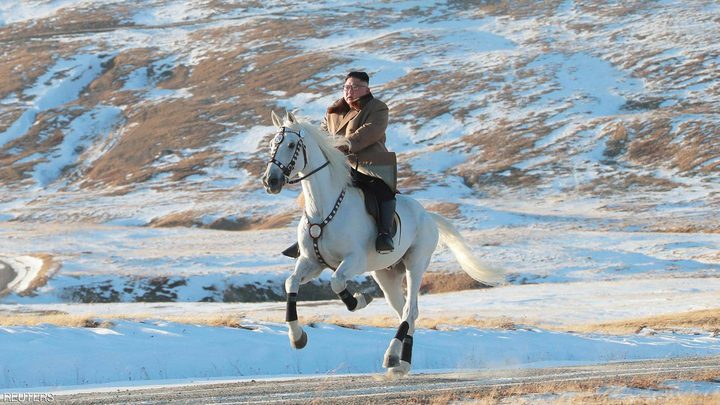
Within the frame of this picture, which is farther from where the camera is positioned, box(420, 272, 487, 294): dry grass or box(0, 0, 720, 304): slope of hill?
box(0, 0, 720, 304): slope of hill

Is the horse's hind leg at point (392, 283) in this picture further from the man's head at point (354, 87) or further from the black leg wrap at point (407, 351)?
the man's head at point (354, 87)

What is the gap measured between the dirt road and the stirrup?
6.23 feet

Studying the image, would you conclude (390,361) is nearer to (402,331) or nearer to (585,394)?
(402,331)

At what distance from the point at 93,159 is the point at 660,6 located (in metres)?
91.2

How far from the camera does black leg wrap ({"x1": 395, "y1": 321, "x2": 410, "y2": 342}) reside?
14.8 meters

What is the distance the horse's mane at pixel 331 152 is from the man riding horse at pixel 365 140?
1.34 ft

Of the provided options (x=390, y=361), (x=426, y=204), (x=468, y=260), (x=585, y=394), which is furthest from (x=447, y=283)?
(x=585, y=394)

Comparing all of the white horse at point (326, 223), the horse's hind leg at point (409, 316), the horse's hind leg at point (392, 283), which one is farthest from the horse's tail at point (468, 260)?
the white horse at point (326, 223)

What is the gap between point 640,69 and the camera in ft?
425

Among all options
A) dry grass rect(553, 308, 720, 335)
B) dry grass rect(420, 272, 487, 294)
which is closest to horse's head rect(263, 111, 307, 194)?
dry grass rect(553, 308, 720, 335)

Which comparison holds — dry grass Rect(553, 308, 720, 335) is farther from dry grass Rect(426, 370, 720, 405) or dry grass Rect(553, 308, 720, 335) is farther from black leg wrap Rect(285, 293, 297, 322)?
black leg wrap Rect(285, 293, 297, 322)

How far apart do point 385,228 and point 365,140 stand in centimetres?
148

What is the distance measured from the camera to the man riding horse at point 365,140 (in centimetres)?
1492

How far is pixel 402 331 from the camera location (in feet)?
49.0
